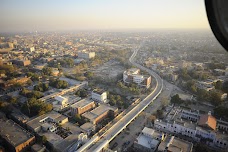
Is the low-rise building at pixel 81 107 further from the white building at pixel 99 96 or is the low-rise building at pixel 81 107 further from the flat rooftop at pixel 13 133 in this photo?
the flat rooftop at pixel 13 133

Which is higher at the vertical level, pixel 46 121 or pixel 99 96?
pixel 99 96

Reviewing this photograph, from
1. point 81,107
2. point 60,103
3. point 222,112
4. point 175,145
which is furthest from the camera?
point 60,103

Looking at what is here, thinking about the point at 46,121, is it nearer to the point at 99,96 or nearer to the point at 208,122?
the point at 99,96

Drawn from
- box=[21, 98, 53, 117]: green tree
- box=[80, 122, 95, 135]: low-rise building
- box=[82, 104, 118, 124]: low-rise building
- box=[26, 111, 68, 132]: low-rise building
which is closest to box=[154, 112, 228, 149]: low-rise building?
box=[82, 104, 118, 124]: low-rise building

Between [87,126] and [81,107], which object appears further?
[81,107]

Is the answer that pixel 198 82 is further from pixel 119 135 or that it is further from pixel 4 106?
pixel 4 106

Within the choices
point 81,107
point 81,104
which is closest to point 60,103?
point 81,104

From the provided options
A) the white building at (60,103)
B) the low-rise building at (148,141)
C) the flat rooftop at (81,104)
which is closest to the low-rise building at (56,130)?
the white building at (60,103)

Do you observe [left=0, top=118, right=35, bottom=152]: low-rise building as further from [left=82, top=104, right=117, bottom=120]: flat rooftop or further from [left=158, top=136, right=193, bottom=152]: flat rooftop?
[left=158, top=136, right=193, bottom=152]: flat rooftop
